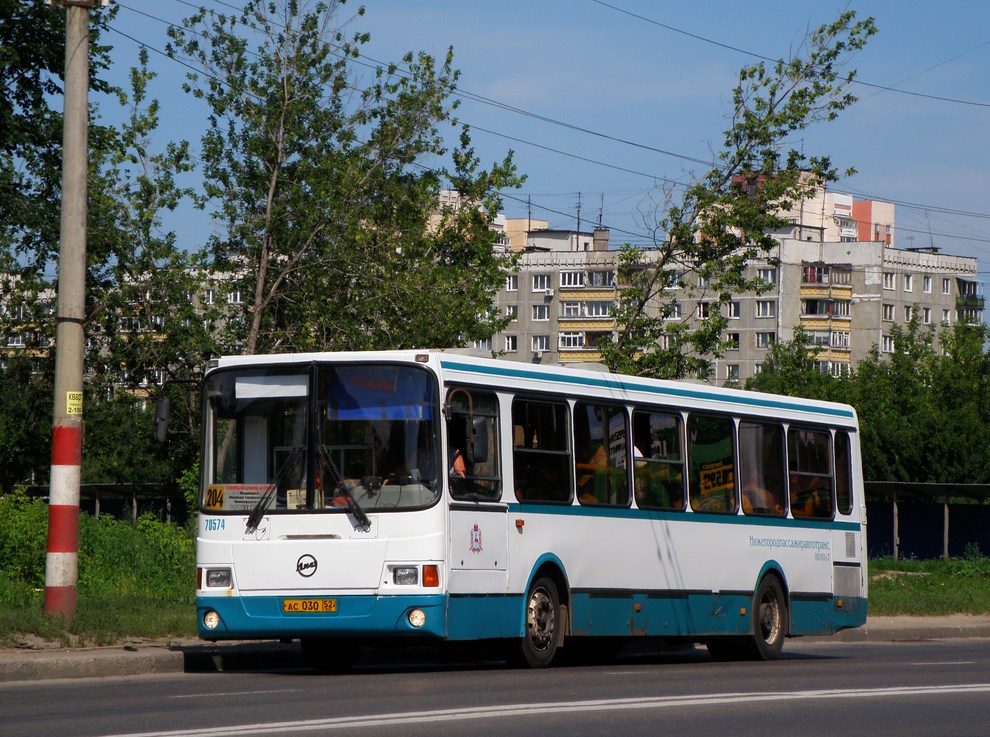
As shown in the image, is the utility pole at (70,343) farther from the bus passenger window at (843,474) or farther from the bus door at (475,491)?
the bus passenger window at (843,474)

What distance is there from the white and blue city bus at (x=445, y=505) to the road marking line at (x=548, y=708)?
2.88m

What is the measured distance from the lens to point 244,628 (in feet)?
46.9

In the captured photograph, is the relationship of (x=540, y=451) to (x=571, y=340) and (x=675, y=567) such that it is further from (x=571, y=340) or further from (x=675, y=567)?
(x=571, y=340)

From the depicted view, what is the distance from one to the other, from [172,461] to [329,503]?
21275 millimetres

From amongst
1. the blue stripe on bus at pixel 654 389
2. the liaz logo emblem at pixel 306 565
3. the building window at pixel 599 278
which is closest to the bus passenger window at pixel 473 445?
the blue stripe on bus at pixel 654 389

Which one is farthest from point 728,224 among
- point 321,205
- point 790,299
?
point 790,299

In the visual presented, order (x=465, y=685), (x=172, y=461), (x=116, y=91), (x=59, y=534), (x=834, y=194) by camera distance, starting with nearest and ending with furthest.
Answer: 1. (x=465, y=685)
2. (x=59, y=534)
3. (x=116, y=91)
4. (x=172, y=461)
5. (x=834, y=194)

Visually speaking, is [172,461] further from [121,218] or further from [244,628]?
[244,628]

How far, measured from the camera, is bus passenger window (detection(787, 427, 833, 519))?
763 inches

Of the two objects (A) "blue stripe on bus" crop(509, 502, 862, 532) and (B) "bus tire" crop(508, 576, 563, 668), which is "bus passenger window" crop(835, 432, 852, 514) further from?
(B) "bus tire" crop(508, 576, 563, 668)

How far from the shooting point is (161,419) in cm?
1466

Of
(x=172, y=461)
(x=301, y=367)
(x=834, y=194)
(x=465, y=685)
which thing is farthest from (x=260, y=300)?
(x=834, y=194)

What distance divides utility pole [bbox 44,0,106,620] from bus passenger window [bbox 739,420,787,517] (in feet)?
23.3

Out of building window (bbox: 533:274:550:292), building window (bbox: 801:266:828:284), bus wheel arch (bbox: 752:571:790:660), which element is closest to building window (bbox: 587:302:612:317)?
building window (bbox: 533:274:550:292)
